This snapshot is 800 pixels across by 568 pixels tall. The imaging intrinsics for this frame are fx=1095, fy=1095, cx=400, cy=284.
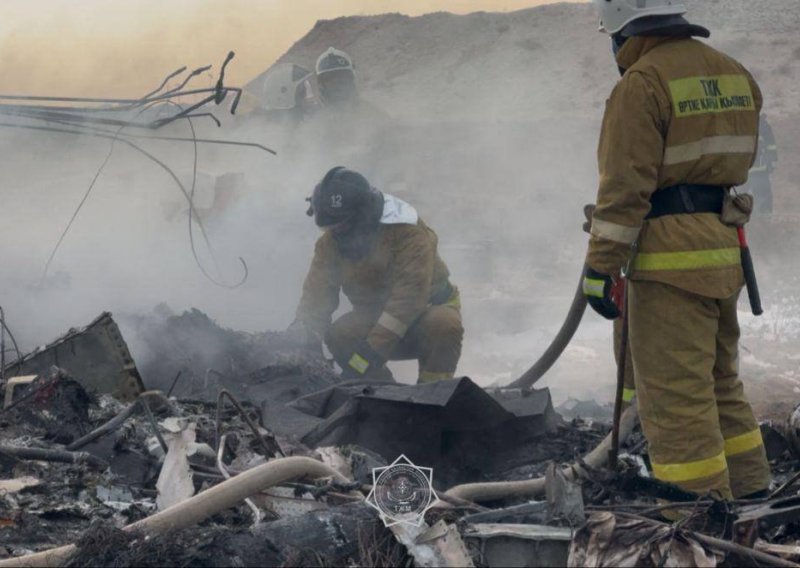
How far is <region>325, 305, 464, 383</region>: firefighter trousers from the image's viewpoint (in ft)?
21.9

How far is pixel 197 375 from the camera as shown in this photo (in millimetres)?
6168

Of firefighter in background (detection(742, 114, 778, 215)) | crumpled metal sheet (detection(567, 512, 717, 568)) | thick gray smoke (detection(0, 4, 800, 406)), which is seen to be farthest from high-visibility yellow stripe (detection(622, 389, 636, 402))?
firefighter in background (detection(742, 114, 778, 215))

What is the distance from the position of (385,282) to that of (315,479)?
11.2ft

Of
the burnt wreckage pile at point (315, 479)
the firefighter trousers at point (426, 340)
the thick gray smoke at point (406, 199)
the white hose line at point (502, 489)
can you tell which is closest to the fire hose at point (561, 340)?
the burnt wreckage pile at point (315, 479)

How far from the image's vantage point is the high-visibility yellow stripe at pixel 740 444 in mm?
3807

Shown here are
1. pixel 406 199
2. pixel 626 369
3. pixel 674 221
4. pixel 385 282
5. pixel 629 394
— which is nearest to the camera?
pixel 674 221

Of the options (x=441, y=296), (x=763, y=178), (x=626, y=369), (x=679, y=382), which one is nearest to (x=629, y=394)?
(x=626, y=369)

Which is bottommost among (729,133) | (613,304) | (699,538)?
(699,538)

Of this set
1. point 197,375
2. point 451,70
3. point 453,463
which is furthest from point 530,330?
point 451,70

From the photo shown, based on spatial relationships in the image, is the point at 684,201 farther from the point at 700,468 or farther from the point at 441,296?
the point at 441,296

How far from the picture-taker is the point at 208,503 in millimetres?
3129

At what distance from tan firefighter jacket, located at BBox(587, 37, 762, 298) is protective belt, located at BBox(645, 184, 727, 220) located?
23 mm

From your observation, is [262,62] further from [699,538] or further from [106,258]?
[699,538]

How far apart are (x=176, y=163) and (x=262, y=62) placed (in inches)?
336
